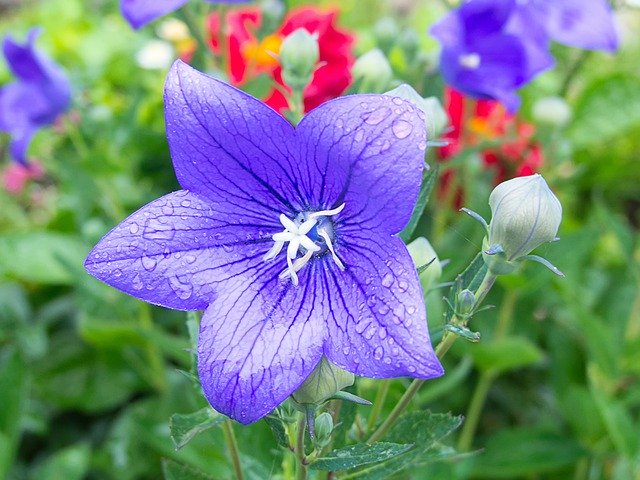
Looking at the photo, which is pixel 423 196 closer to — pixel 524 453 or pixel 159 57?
pixel 524 453

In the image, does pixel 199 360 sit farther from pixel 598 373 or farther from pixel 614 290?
pixel 614 290

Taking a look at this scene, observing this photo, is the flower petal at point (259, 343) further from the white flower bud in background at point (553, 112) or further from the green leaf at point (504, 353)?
the white flower bud in background at point (553, 112)

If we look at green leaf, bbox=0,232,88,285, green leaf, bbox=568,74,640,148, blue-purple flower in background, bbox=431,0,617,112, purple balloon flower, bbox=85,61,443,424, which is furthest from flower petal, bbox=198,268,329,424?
green leaf, bbox=568,74,640,148

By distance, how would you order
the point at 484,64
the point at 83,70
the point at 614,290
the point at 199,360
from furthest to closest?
the point at 83,70 < the point at 614,290 < the point at 484,64 < the point at 199,360

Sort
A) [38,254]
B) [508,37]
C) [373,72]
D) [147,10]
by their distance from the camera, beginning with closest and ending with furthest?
[373,72] → [147,10] → [508,37] → [38,254]

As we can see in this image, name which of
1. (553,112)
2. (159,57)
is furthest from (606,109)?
(159,57)

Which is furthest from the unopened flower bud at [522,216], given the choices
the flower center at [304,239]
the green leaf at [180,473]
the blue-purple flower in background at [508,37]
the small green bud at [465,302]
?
the blue-purple flower in background at [508,37]

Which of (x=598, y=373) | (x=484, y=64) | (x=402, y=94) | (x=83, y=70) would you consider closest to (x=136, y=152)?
(x=83, y=70)
